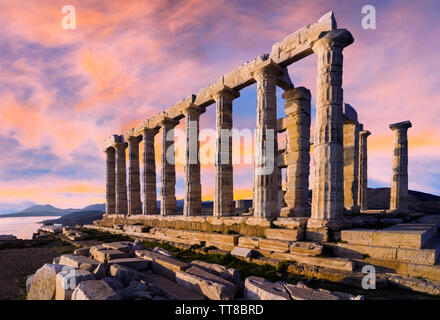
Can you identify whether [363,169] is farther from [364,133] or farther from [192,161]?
[192,161]

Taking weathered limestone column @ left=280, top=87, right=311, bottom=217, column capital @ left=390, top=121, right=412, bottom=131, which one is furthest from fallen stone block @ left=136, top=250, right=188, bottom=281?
column capital @ left=390, top=121, right=412, bottom=131

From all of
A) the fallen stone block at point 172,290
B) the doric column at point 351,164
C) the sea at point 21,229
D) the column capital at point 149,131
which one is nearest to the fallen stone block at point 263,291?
the fallen stone block at point 172,290

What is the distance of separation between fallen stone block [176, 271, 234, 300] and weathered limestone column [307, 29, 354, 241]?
5911mm

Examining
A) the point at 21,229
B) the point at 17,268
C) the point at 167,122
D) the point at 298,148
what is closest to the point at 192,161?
the point at 167,122

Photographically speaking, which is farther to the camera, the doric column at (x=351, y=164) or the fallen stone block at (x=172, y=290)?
the doric column at (x=351, y=164)

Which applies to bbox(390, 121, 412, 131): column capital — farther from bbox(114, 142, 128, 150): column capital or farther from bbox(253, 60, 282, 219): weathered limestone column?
bbox(114, 142, 128, 150): column capital

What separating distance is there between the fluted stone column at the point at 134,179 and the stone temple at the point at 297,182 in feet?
7.49

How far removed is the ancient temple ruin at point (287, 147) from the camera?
10148 mm

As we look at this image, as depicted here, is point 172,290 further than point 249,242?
No

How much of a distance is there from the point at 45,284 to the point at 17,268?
6.36 meters

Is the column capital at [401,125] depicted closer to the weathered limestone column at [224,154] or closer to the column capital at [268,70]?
the column capital at [268,70]

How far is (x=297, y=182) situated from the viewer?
45.4ft

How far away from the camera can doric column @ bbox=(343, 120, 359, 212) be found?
17922mm
